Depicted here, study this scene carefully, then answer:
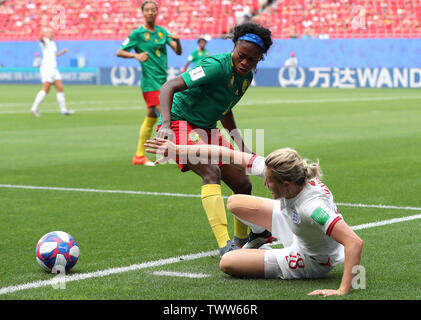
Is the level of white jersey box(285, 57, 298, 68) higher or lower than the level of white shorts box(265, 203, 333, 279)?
lower

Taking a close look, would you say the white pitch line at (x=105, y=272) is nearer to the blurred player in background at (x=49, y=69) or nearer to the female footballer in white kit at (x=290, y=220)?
the female footballer in white kit at (x=290, y=220)

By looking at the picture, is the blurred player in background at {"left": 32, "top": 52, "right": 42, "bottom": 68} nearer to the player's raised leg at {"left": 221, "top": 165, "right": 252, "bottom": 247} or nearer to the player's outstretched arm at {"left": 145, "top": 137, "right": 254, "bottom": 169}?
the player's raised leg at {"left": 221, "top": 165, "right": 252, "bottom": 247}

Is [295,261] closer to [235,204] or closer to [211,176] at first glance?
[235,204]

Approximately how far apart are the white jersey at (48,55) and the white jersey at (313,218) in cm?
1791

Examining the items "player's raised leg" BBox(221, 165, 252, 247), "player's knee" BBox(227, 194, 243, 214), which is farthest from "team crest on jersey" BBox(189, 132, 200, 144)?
"player's knee" BBox(227, 194, 243, 214)

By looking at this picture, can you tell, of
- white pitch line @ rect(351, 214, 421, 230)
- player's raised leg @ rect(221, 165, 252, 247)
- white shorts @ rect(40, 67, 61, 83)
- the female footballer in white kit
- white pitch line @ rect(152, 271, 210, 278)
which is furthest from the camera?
white shorts @ rect(40, 67, 61, 83)

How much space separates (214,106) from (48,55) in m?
17.2

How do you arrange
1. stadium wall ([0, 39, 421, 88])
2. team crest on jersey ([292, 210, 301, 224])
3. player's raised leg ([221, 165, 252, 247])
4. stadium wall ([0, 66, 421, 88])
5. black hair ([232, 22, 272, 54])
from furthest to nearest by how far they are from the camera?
stadium wall ([0, 39, 421, 88]) → stadium wall ([0, 66, 421, 88]) → player's raised leg ([221, 165, 252, 247]) → black hair ([232, 22, 272, 54]) → team crest on jersey ([292, 210, 301, 224])

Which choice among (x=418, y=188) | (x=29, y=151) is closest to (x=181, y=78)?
(x=418, y=188)

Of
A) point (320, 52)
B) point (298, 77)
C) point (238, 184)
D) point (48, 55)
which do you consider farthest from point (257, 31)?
point (320, 52)

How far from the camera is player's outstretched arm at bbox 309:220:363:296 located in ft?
15.8

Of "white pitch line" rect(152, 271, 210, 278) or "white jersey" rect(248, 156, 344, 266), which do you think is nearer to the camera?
"white jersey" rect(248, 156, 344, 266)

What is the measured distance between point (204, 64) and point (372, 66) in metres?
32.9

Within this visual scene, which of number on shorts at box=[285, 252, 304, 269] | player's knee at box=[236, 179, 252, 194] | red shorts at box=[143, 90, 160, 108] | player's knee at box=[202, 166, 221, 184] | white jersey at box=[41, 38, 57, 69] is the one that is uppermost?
player's knee at box=[202, 166, 221, 184]
